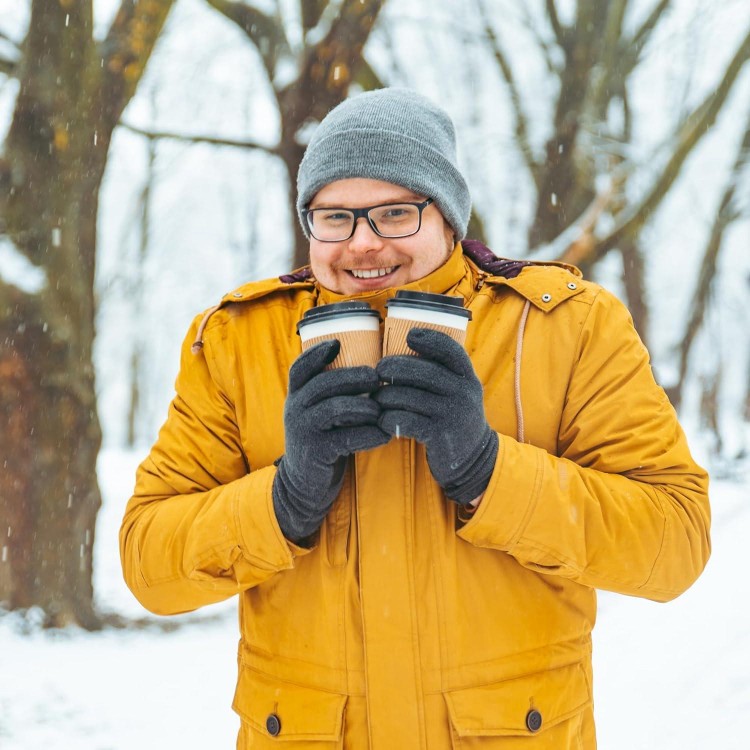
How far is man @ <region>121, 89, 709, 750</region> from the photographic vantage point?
1629 mm

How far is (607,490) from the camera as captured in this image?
5.54 feet

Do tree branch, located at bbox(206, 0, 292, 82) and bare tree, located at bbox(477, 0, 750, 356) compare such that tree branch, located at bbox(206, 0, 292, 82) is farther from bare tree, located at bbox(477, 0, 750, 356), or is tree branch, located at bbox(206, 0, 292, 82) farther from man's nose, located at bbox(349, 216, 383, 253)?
man's nose, located at bbox(349, 216, 383, 253)

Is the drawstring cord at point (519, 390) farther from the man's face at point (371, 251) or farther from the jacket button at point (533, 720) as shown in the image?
the jacket button at point (533, 720)

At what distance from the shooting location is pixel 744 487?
407 inches

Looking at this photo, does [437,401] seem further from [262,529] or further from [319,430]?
[262,529]

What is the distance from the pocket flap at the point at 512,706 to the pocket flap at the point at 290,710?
0.24 m

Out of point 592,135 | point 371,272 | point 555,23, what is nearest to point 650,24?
point 555,23

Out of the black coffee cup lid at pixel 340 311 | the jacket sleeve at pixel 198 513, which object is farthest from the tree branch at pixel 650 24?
the black coffee cup lid at pixel 340 311

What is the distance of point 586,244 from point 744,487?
4.98 metres

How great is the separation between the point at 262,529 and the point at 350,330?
0.44 metres

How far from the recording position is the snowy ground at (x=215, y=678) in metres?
3.88

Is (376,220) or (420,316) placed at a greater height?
(376,220)

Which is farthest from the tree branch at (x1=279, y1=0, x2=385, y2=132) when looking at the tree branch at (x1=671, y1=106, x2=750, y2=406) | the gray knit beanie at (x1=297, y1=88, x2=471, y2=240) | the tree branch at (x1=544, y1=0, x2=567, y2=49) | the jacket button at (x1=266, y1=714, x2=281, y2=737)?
the tree branch at (x1=671, y1=106, x2=750, y2=406)

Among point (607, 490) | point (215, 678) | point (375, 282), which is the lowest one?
point (215, 678)
